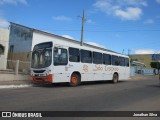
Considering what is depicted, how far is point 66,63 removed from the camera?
18.1 m

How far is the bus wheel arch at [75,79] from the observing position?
18844 mm

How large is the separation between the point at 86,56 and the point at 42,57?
3.98 m

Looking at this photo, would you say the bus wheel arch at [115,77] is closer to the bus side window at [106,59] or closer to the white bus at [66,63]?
the bus side window at [106,59]

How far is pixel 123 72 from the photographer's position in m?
26.3

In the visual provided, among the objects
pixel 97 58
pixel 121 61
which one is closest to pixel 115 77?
pixel 121 61

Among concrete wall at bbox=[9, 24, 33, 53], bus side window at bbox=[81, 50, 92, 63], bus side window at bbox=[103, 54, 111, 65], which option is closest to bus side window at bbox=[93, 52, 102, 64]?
bus side window at bbox=[81, 50, 92, 63]

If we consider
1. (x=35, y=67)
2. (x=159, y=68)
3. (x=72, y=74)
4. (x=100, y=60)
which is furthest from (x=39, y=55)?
(x=159, y=68)

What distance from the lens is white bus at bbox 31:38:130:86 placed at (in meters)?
17.4

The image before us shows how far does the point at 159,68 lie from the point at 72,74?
6443 centimetres

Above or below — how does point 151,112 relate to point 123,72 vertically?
below

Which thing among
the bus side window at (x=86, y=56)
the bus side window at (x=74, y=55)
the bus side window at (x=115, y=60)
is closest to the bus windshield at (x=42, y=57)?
the bus side window at (x=74, y=55)

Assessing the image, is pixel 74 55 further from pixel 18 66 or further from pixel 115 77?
pixel 115 77

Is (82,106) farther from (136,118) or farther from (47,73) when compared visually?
(47,73)

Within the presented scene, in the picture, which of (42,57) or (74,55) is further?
(74,55)
